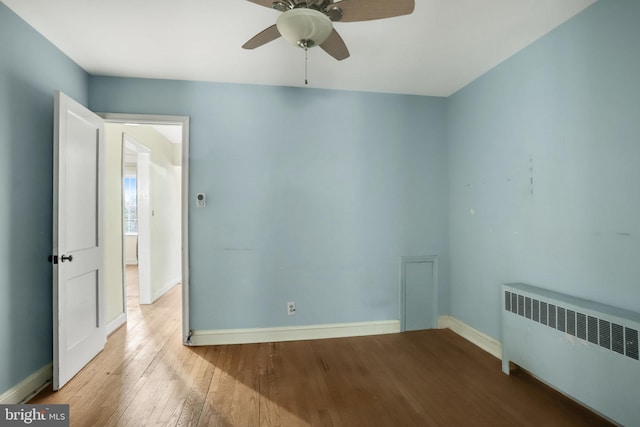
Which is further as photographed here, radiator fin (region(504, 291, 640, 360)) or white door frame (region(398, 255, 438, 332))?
white door frame (region(398, 255, 438, 332))

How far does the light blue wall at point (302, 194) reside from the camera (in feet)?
9.40

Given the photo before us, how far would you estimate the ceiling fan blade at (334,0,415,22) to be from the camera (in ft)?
4.38

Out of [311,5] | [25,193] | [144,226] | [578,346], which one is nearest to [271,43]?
[311,5]

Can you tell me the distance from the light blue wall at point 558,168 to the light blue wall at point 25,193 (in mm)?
3618

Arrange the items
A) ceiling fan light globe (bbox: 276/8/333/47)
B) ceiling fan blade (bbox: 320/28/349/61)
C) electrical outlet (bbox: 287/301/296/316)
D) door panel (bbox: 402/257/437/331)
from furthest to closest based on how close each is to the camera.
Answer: door panel (bbox: 402/257/437/331) < electrical outlet (bbox: 287/301/296/316) < ceiling fan blade (bbox: 320/28/349/61) < ceiling fan light globe (bbox: 276/8/333/47)

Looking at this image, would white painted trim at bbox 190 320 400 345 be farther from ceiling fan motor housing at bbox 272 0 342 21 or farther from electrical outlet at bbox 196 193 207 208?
ceiling fan motor housing at bbox 272 0 342 21

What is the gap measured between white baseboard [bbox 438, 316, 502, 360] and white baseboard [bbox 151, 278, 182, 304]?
3.82 meters

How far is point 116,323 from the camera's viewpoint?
321 cm

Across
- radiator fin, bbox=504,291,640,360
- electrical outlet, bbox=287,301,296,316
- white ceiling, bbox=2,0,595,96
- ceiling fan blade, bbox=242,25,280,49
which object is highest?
white ceiling, bbox=2,0,595,96

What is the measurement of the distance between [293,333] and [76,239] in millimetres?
2048

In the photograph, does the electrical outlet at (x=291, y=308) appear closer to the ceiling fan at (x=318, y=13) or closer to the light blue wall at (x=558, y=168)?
the light blue wall at (x=558, y=168)

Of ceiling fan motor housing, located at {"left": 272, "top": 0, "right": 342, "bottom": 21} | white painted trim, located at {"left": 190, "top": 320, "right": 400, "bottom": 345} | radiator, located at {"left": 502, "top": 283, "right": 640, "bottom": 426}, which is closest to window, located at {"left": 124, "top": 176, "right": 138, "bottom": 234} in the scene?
white painted trim, located at {"left": 190, "top": 320, "right": 400, "bottom": 345}

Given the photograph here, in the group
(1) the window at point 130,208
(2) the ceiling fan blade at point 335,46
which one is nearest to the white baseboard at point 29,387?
(2) the ceiling fan blade at point 335,46

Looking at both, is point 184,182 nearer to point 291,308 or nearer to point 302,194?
point 302,194
